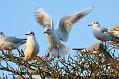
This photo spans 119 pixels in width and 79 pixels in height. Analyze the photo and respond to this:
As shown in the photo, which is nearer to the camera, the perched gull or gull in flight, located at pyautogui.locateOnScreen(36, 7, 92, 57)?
the perched gull

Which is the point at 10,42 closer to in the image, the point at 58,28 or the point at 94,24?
the point at 58,28

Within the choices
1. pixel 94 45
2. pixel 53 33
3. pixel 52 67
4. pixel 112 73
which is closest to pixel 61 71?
pixel 52 67

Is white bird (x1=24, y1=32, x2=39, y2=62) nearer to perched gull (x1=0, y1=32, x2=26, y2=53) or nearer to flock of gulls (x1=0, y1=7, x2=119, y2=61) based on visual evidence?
flock of gulls (x1=0, y1=7, x2=119, y2=61)

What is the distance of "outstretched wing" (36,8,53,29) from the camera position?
14.0m

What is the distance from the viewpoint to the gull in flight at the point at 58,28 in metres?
13.3

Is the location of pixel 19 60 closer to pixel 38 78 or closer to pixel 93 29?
pixel 38 78

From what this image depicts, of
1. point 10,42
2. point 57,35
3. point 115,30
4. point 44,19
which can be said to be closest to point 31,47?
point 10,42

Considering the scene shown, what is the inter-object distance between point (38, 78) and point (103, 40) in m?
4.00

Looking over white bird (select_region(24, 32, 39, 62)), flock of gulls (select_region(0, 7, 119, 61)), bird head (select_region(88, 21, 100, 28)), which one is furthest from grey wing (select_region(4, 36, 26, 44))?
bird head (select_region(88, 21, 100, 28))

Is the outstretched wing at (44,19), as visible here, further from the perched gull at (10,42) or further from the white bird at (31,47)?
the white bird at (31,47)

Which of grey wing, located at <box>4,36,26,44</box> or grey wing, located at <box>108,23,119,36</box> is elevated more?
grey wing, located at <box>108,23,119,36</box>

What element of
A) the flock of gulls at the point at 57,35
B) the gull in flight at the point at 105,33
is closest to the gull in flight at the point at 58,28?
the flock of gulls at the point at 57,35

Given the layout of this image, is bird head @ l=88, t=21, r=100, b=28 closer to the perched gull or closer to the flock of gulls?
the flock of gulls

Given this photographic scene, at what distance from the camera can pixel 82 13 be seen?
13.9 m
